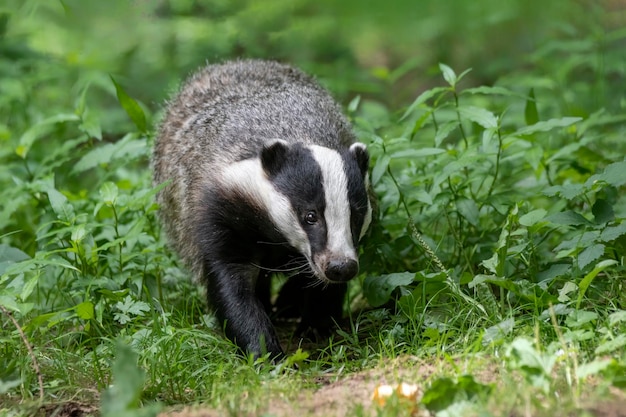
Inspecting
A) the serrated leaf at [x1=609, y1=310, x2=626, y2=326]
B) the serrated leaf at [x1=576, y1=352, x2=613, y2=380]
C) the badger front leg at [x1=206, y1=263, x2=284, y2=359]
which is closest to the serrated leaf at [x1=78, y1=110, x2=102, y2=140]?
the badger front leg at [x1=206, y1=263, x2=284, y2=359]

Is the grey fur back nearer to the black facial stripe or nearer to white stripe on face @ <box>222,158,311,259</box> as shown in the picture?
white stripe on face @ <box>222,158,311,259</box>

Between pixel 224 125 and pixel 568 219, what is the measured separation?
2112 mm

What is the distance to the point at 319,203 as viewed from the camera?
439 centimetres

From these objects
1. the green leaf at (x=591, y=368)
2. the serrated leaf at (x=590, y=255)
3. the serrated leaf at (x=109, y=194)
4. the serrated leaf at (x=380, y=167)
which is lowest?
the green leaf at (x=591, y=368)

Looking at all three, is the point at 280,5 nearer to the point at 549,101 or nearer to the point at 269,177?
the point at 549,101

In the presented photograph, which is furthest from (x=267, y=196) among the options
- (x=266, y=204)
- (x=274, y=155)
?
(x=274, y=155)

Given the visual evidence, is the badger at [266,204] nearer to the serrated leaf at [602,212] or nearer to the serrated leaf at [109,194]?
the serrated leaf at [109,194]

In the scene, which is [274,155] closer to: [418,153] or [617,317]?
[418,153]

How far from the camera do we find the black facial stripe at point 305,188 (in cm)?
439

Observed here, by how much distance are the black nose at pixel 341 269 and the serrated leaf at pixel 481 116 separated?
56.7 inches

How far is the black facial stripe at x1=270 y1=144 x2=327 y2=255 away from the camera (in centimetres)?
439

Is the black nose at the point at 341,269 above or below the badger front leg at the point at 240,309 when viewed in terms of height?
above

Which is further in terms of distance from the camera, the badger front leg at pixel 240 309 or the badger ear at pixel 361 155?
the badger ear at pixel 361 155

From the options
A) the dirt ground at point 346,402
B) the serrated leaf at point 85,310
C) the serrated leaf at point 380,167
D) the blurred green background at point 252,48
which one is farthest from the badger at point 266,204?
the blurred green background at point 252,48
